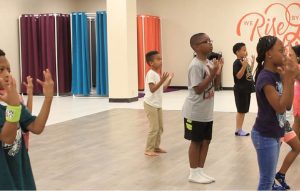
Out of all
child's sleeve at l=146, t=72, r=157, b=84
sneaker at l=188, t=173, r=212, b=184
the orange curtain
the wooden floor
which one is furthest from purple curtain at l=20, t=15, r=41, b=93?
sneaker at l=188, t=173, r=212, b=184

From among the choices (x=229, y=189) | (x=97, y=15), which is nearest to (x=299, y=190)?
(x=229, y=189)

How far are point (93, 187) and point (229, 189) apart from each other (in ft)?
4.22

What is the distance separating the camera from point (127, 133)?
301 inches

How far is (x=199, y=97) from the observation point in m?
4.49

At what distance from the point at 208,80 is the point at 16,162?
91.1 inches

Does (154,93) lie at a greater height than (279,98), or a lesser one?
lesser

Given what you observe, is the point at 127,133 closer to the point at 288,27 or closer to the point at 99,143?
the point at 99,143

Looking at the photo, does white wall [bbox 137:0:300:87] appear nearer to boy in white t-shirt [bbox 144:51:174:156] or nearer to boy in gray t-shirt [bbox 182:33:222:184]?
boy in white t-shirt [bbox 144:51:174:156]

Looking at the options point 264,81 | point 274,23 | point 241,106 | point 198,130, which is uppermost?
point 274,23

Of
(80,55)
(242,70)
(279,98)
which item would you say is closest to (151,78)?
(242,70)

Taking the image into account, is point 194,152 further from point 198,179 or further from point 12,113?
point 12,113

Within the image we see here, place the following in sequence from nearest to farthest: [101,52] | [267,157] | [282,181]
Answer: [267,157]
[282,181]
[101,52]

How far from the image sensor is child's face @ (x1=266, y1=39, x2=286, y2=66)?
324 centimetres

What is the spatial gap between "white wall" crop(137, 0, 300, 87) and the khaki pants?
30.7 ft
